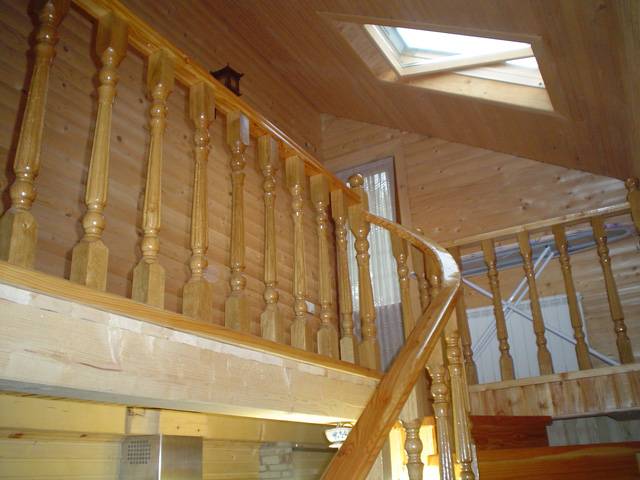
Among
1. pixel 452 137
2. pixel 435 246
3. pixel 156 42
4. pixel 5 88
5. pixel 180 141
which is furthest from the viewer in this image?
pixel 452 137

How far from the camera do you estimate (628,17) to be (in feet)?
7.75

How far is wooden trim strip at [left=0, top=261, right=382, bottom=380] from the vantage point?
3.92 ft

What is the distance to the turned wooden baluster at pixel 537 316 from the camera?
10.7 feet

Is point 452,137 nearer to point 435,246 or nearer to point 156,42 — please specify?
point 435,246

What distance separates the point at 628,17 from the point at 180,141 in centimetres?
291

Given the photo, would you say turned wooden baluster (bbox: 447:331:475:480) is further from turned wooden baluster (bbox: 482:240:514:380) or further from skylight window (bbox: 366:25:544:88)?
skylight window (bbox: 366:25:544:88)

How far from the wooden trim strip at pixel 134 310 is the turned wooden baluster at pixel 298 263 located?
161 mm

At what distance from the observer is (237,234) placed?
2064mm

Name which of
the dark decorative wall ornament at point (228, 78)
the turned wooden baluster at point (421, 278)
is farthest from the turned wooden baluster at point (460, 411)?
the dark decorative wall ornament at point (228, 78)

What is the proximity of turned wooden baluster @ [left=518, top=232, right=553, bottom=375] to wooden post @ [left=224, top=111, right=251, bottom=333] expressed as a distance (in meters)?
2.01

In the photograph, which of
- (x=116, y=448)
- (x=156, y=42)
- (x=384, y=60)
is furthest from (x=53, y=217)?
(x=384, y=60)

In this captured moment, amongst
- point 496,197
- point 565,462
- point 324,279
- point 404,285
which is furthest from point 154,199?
point 496,197

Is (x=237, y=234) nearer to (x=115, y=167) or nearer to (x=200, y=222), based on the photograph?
(x=200, y=222)

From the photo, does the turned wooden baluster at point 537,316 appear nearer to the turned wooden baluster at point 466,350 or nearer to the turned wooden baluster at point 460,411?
the turned wooden baluster at point 466,350
